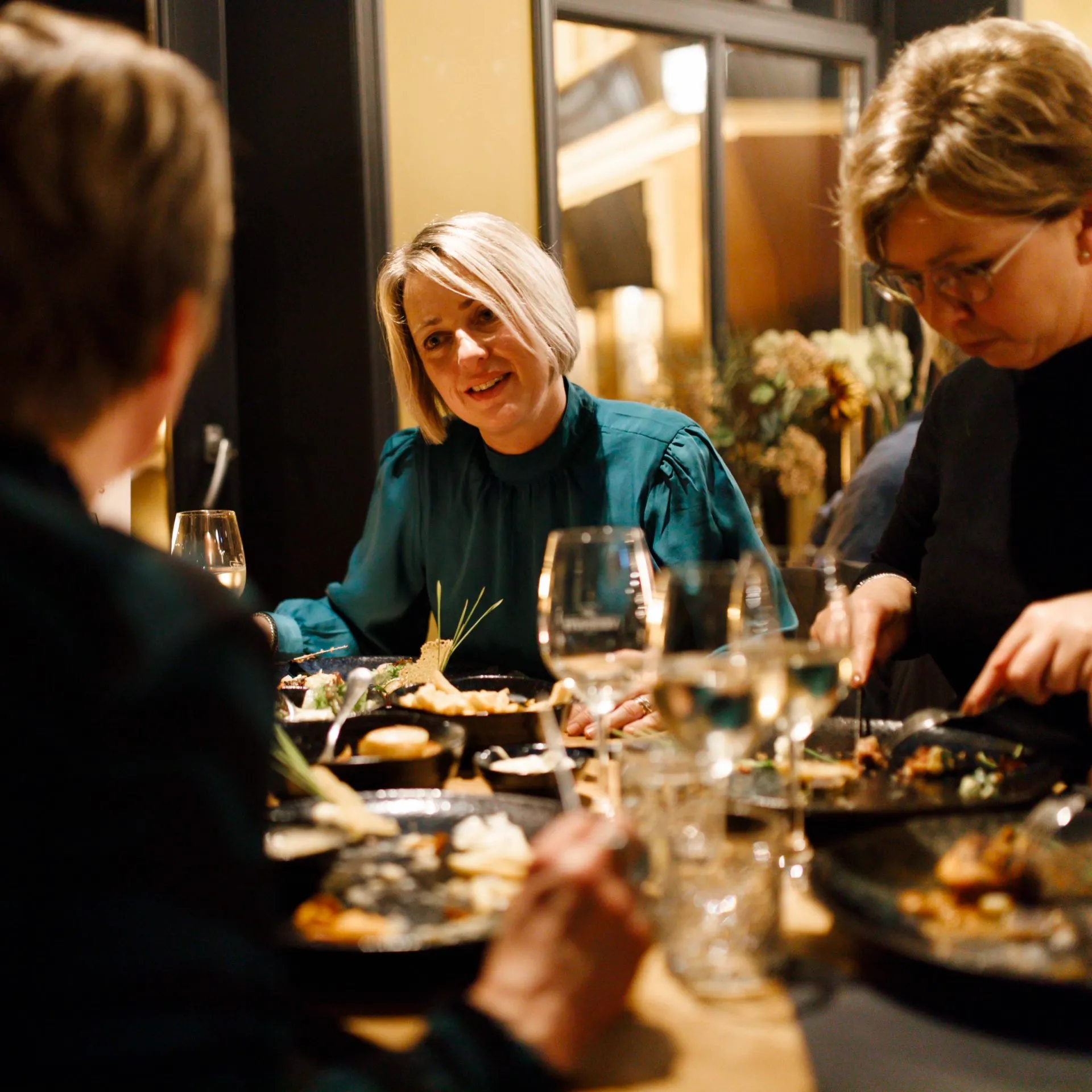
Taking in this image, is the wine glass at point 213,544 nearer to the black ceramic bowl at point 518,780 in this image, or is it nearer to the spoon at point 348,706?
the spoon at point 348,706

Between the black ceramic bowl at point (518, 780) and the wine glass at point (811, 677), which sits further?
the black ceramic bowl at point (518, 780)

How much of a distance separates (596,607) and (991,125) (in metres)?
0.77

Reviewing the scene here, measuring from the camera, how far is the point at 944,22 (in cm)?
429

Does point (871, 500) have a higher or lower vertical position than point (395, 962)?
higher

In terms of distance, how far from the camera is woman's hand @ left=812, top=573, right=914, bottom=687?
4.88 feet

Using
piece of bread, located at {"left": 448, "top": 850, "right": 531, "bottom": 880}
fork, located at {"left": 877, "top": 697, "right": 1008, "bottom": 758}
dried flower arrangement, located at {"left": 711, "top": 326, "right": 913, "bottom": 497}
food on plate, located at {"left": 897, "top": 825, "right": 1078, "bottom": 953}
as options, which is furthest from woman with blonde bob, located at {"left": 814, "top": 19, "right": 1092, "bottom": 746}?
dried flower arrangement, located at {"left": 711, "top": 326, "right": 913, "bottom": 497}

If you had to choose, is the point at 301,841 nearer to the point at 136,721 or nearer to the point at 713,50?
the point at 136,721

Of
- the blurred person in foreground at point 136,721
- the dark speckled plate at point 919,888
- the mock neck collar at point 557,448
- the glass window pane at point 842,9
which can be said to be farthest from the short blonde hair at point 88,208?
the glass window pane at point 842,9

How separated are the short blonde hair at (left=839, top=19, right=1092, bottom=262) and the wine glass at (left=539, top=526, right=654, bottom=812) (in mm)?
664

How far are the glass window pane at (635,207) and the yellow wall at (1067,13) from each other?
120 centimetres

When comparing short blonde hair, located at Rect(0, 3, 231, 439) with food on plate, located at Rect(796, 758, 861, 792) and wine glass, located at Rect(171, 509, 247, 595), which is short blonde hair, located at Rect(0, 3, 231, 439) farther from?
wine glass, located at Rect(171, 509, 247, 595)

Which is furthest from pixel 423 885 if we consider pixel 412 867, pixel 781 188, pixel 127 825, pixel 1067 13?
pixel 1067 13

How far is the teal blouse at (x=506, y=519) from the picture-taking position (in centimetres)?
211

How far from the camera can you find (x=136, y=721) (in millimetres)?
537
